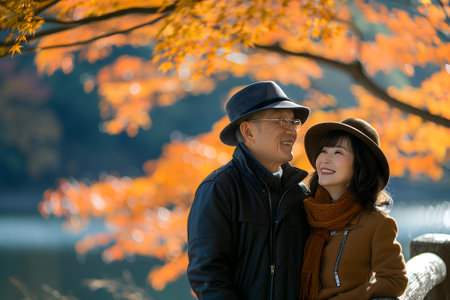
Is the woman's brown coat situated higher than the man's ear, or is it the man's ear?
the man's ear

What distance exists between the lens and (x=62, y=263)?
1512cm

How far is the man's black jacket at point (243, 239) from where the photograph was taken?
5.88ft

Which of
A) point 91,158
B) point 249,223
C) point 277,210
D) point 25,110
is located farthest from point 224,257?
point 91,158

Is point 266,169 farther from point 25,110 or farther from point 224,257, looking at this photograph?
point 25,110

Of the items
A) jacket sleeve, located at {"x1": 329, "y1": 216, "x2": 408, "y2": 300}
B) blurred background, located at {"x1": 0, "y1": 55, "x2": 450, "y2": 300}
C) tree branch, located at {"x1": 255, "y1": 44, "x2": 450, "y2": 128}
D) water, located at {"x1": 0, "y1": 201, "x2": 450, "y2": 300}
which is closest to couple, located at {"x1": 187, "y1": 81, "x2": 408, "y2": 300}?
jacket sleeve, located at {"x1": 329, "y1": 216, "x2": 408, "y2": 300}

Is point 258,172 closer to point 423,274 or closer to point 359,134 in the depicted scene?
point 359,134

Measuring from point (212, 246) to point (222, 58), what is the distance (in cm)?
391

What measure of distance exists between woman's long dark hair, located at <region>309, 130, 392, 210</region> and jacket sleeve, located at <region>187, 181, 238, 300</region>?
20.9 inches

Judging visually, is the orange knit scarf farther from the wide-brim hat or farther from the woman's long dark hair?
the wide-brim hat

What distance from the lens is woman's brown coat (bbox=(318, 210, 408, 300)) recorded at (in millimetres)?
1791

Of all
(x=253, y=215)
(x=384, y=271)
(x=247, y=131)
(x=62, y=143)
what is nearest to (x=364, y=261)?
(x=384, y=271)

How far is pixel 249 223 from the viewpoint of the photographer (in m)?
1.86

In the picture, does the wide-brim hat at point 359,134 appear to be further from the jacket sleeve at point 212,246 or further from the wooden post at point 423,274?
the wooden post at point 423,274

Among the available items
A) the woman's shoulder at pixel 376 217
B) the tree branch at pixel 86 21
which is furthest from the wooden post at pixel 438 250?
the tree branch at pixel 86 21
